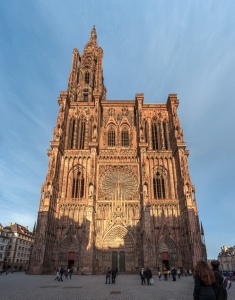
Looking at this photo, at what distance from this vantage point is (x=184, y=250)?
99.3 ft

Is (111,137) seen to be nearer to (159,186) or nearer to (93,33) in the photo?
(159,186)

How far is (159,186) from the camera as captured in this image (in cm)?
3575

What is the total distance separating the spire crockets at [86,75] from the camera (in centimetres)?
4946

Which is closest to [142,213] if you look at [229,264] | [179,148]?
[179,148]

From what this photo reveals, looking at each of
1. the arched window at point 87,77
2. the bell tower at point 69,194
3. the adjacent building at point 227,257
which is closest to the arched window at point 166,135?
the bell tower at point 69,194

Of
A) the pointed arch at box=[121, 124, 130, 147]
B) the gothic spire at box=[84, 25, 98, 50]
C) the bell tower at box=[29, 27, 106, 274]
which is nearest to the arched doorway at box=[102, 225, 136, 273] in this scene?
the bell tower at box=[29, 27, 106, 274]

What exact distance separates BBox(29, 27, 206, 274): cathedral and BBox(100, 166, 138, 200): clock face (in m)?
0.16

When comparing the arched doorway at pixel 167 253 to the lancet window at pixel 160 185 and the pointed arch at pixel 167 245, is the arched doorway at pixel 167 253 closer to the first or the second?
the pointed arch at pixel 167 245

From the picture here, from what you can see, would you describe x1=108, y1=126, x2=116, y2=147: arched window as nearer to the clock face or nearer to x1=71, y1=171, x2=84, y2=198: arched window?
the clock face

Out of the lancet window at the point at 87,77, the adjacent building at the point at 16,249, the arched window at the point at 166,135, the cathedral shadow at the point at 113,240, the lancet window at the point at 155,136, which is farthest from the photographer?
the adjacent building at the point at 16,249

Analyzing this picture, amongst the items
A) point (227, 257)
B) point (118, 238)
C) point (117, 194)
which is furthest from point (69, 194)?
point (227, 257)

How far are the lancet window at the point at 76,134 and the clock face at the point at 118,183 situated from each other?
24.5ft

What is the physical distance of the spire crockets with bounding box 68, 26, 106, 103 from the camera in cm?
4946

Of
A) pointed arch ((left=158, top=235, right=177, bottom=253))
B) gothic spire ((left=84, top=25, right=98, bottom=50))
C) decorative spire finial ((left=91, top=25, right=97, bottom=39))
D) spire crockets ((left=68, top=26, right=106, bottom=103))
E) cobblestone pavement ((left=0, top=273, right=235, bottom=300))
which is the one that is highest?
decorative spire finial ((left=91, top=25, right=97, bottom=39))
